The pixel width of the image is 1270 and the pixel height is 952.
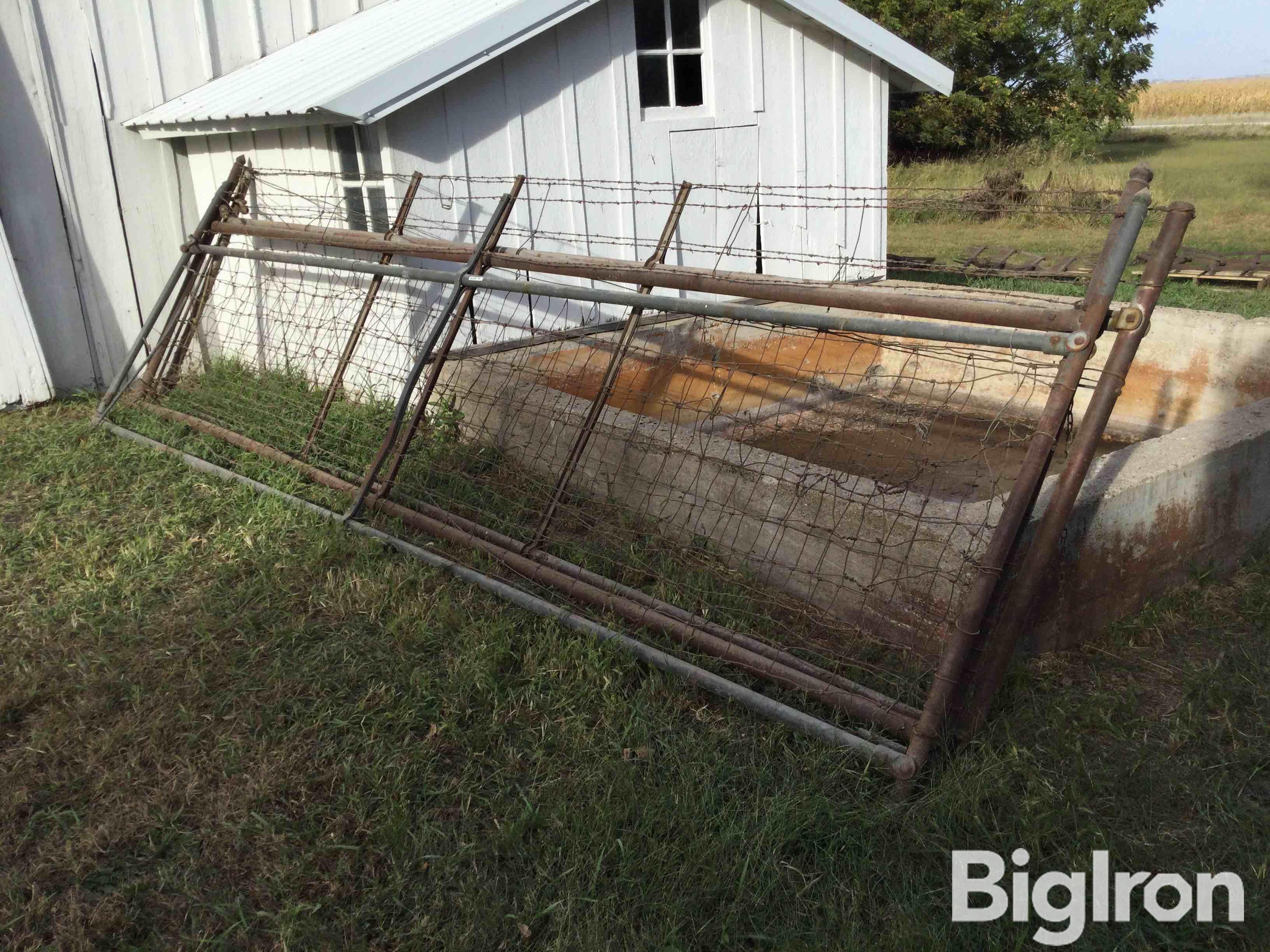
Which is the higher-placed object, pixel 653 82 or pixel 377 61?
pixel 377 61

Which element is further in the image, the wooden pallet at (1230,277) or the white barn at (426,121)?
the wooden pallet at (1230,277)

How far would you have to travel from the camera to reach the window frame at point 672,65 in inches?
287

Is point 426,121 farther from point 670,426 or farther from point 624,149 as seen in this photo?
point 670,426

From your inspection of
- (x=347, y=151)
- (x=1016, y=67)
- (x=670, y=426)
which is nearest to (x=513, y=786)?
(x=670, y=426)

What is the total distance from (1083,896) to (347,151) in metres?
5.53

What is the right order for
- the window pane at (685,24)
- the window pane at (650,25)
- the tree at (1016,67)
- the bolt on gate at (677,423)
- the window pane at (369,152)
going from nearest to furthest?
1. the bolt on gate at (677,423)
2. the window pane at (369,152)
3. the window pane at (650,25)
4. the window pane at (685,24)
5. the tree at (1016,67)

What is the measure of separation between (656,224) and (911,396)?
2.14 meters

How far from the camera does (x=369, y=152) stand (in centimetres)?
622

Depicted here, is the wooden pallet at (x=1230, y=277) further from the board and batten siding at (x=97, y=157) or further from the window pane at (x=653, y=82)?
the board and batten siding at (x=97, y=157)

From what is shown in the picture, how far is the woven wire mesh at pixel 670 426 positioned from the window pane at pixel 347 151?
8.4 inches

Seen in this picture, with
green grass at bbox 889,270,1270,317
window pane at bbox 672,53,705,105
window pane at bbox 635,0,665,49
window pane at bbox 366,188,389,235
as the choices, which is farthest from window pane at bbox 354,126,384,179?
green grass at bbox 889,270,1270,317

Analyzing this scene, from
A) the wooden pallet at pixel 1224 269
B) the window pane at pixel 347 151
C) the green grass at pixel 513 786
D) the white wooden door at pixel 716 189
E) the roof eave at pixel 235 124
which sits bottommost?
the wooden pallet at pixel 1224 269

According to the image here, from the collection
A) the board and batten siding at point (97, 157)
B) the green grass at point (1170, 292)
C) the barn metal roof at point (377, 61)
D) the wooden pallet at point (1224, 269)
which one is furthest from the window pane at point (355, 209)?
the wooden pallet at point (1224, 269)

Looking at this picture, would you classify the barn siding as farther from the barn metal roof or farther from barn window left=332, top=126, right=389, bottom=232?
the barn metal roof
